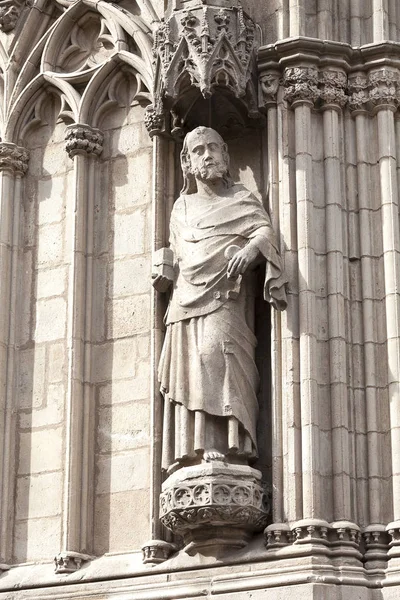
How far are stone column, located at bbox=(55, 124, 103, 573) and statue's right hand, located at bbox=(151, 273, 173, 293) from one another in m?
0.98

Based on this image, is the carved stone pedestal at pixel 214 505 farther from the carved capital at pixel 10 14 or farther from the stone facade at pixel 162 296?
the carved capital at pixel 10 14

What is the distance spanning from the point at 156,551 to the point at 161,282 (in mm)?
2208

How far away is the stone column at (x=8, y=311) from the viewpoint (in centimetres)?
1580

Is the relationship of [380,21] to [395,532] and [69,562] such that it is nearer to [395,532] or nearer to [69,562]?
[395,532]

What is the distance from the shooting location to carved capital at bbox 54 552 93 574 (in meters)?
15.2

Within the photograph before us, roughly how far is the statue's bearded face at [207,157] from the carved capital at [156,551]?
120 inches

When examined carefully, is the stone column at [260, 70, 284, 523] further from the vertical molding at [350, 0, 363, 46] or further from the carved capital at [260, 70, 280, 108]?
the vertical molding at [350, 0, 363, 46]

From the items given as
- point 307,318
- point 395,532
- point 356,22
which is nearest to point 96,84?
point 356,22

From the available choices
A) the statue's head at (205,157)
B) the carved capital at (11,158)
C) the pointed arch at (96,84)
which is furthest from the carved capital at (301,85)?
the carved capital at (11,158)

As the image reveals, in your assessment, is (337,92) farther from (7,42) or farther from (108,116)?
(7,42)

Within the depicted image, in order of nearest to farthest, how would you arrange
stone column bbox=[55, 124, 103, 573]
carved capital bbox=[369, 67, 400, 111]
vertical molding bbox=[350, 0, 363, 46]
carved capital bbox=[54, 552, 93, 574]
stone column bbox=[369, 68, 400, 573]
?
stone column bbox=[369, 68, 400, 573]
carved capital bbox=[54, 552, 93, 574]
stone column bbox=[55, 124, 103, 573]
carved capital bbox=[369, 67, 400, 111]
vertical molding bbox=[350, 0, 363, 46]

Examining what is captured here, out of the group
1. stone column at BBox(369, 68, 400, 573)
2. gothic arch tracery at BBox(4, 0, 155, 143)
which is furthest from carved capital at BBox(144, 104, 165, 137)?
stone column at BBox(369, 68, 400, 573)

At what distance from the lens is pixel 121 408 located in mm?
15656

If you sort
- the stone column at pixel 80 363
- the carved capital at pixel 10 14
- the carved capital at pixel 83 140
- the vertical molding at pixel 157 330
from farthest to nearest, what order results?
the carved capital at pixel 10 14
the carved capital at pixel 83 140
the stone column at pixel 80 363
the vertical molding at pixel 157 330
